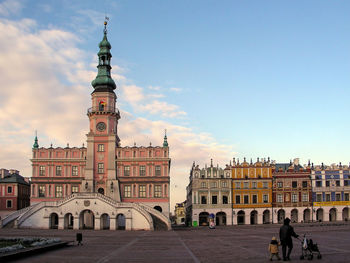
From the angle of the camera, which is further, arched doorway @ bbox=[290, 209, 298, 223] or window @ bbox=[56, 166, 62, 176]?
arched doorway @ bbox=[290, 209, 298, 223]

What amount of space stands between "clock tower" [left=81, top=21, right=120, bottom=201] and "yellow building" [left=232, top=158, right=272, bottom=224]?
84.8 feet

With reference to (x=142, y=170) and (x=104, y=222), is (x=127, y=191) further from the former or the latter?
(x=104, y=222)

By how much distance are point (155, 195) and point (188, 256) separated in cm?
4975

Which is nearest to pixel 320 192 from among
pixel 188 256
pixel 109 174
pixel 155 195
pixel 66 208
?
pixel 155 195

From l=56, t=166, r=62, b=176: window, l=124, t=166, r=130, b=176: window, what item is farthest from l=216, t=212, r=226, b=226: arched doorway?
l=56, t=166, r=62, b=176: window

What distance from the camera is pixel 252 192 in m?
86.9

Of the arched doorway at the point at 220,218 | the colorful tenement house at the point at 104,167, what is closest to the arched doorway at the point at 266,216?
the arched doorway at the point at 220,218

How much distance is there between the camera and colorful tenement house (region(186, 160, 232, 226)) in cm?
8538

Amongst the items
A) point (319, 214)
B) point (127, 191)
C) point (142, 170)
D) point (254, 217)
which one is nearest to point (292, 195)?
point (319, 214)

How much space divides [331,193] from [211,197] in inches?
983

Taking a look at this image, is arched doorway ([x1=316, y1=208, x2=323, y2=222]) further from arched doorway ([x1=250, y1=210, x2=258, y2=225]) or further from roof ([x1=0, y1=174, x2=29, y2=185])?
roof ([x1=0, y1=174, x2=29, y2=185])

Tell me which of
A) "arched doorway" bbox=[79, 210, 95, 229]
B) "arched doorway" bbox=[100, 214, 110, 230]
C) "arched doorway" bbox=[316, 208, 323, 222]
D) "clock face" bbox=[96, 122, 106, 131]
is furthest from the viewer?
"arched doorway" bbox=[316, 208, 323, 222]

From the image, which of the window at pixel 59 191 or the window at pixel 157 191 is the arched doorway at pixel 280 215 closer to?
the window at pixel 157 191

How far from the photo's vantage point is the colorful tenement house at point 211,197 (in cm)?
8538
